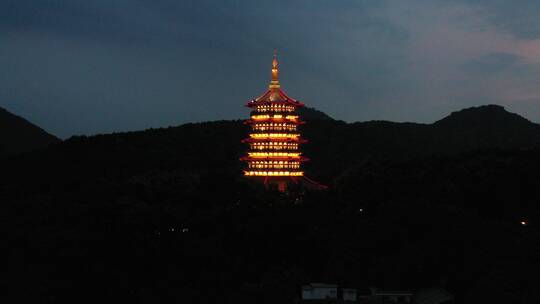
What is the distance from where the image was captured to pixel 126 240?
38.5m

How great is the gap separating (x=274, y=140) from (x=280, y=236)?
47.7 ft

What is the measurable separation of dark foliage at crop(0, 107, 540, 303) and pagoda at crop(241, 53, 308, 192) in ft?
7.61

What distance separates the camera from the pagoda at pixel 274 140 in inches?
2156

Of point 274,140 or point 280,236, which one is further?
point 274,140

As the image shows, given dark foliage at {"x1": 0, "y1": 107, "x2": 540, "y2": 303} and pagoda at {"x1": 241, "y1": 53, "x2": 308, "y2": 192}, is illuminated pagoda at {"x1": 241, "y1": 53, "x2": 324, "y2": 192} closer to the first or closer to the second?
pagoda at {"x1": 241, "y1": 53, "x2": 308, "y2": 192}

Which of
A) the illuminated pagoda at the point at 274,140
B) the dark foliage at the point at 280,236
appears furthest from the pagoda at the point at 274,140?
the dark foliage at the point at 280,236

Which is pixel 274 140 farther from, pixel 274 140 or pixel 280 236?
pixel 280 236

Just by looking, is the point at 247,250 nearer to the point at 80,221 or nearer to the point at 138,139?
the point at 80,221

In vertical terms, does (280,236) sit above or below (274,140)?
below

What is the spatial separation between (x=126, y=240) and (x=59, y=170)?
4297 cm

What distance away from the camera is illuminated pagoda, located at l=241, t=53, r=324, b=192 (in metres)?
54.8

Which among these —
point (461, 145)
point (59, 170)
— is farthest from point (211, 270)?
point (461, 145)

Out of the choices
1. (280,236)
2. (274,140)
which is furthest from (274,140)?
(280,236)

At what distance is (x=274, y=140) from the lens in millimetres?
55156
